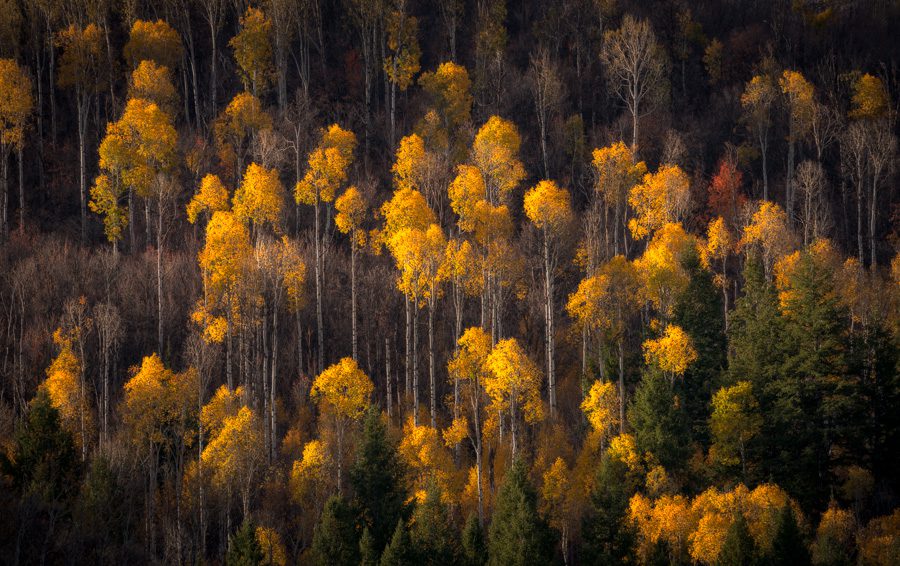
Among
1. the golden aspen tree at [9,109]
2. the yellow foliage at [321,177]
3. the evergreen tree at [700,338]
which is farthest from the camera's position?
the golden aspen tree at [9,109]

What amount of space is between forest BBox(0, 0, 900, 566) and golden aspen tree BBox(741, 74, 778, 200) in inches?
20.1

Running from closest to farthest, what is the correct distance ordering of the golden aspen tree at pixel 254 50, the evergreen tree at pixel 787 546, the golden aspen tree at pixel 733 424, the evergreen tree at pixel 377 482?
the evergreen tree at pixel 787 546, the evergreen tree at pixel 377 482, the golden aspen tree at pixel 733 424, the golden aspen tree at pixel 254 50

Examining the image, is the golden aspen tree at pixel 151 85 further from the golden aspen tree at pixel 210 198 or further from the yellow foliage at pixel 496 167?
the yellow foliage at pixel 496 167

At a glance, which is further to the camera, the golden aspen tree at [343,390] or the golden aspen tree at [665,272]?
the golden aspen tree at [665,272]

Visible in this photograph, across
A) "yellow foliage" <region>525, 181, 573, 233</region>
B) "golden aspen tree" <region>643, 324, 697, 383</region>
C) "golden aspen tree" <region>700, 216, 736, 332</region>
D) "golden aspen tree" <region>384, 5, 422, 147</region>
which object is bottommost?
"golden aspen tree" <region>643, 324, 697, 383</region>

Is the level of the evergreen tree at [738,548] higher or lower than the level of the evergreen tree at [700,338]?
lower

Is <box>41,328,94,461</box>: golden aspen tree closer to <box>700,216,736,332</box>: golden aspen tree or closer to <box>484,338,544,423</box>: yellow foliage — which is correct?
<box>484,338,544,423</box>: yellow foliage

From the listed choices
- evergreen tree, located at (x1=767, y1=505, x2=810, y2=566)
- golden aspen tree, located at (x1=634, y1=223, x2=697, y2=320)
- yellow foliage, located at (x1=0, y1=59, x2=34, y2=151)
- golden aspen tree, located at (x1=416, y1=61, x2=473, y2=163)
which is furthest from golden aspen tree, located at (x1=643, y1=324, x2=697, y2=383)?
yellow foliage, located at (x1=0, y1=59, x2=34, y2=151)

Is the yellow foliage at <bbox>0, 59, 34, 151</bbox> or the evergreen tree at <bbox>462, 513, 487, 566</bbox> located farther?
the yellow foliage at <bbox>0, 59, 34, 151</bbox>

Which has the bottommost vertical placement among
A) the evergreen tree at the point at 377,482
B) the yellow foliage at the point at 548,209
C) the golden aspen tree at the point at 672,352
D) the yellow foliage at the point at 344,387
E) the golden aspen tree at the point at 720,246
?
the evergreen tree at the point at 377,482

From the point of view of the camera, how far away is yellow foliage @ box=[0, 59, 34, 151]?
60469mm

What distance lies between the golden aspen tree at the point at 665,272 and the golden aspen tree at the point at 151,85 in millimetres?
33917

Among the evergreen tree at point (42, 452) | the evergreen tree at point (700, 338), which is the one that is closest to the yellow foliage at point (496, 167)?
the evergreen tree at point (700, 338)

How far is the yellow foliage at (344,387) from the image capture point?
4794cm
